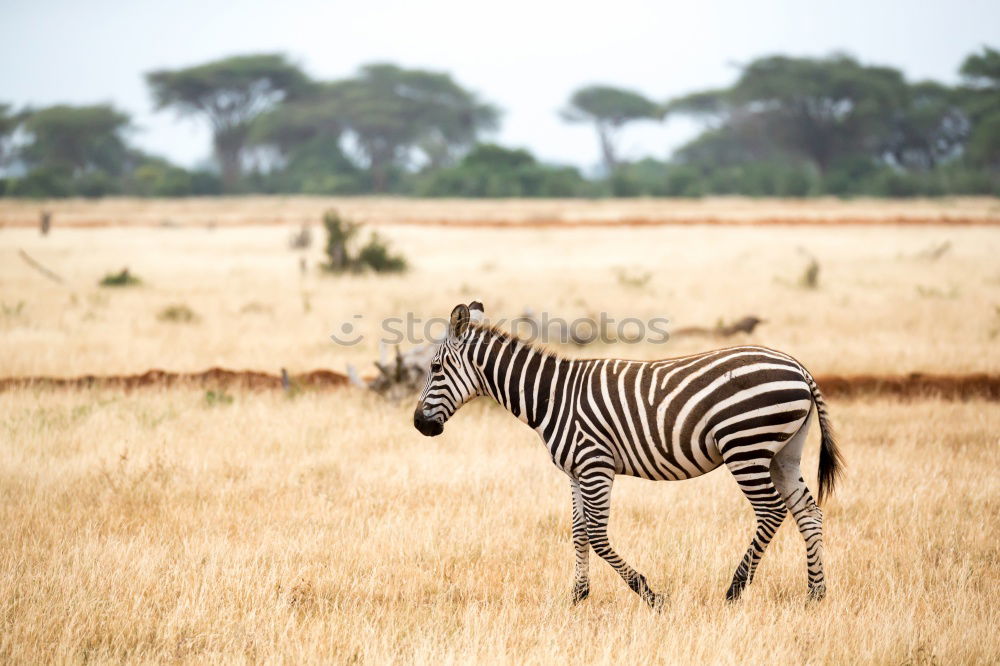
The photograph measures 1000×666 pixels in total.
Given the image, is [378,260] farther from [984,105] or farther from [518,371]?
[984,105]

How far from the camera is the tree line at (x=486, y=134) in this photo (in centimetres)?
7781

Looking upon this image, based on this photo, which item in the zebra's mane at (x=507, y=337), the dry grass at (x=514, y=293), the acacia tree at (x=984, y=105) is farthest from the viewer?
the acacia tree at (x=984, y=105)

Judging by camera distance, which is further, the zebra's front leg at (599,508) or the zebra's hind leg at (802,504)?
the zebra's hind leg at (802,504)

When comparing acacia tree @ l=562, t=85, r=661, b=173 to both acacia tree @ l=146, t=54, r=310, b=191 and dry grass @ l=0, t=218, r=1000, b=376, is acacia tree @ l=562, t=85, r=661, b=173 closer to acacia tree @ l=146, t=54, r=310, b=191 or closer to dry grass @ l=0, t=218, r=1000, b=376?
acacia tree @ l=146, t=54, r=310, b=191

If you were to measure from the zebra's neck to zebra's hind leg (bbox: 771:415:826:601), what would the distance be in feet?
4.99

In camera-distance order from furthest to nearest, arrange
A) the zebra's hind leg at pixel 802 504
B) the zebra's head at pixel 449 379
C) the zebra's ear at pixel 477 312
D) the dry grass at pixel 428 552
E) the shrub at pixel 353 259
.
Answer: the shrub at pixel 353 259
the zebra's ear at pixel 477 312
the zebra's head at pixel 449 379
the zebra's hind leg at pixel 802 504
the dry grass at pixel 428 552

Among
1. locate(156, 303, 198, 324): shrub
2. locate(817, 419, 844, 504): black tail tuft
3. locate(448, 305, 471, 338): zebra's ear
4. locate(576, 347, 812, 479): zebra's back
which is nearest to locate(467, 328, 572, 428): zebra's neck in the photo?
locate(448, 305, 471, 338): zebra's ear

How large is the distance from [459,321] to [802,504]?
2.51 m

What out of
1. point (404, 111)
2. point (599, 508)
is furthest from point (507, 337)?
point (404, 111)

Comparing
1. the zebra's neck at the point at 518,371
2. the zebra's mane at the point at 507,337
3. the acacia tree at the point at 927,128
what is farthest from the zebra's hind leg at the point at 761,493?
the acacia tree at the point at 927,128

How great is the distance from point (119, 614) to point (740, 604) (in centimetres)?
390

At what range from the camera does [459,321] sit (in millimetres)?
6285

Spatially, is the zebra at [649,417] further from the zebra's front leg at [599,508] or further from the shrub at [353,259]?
the shrub at [353,259]

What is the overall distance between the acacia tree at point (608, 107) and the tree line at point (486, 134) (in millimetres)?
151
